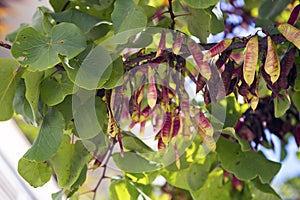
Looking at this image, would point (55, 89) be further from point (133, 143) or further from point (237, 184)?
point (237, 184)

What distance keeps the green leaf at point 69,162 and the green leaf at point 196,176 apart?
156 millimetres

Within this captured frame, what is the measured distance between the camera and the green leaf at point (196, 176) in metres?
0.73

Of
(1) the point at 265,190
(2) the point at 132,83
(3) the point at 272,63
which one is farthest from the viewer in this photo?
(1) the point at 265,190

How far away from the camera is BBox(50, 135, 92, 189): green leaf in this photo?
0.61 metres

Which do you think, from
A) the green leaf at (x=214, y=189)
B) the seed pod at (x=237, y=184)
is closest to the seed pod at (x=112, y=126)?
the green leaf at (x=214, y=189)

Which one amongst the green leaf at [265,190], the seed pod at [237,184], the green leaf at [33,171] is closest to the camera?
the green leaf at [33,171]

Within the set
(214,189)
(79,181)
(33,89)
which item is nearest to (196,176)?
(214,189)

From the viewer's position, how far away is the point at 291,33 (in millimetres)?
493

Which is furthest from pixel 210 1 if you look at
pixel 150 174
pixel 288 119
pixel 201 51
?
pixel 288 119

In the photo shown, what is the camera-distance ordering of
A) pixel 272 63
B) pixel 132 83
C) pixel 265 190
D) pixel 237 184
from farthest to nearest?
1. pixel 237 184
2. pixel 265 190
3. pixel 132 83
4. pixel 272 63

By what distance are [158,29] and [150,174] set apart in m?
0.22

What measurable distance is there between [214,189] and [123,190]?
0.15 metres

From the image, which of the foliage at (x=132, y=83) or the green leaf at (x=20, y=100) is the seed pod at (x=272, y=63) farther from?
the green leaf at (x=20, y=100)

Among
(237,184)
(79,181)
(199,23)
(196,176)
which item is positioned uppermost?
(199,23)
